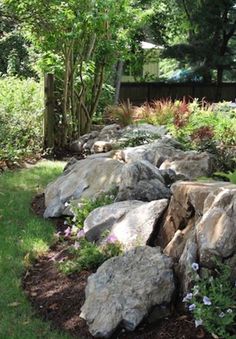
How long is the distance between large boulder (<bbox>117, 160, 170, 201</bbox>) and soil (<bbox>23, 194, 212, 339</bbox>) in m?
0.78

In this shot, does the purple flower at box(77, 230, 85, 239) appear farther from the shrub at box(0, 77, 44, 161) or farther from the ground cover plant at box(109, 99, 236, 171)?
the shrub at box(0, 77, 44, 161)

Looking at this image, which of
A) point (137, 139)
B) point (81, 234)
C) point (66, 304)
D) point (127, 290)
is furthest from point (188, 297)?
point (137, 139)

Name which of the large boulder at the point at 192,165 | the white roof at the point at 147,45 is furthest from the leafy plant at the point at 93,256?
the white roof at the point at 147,45

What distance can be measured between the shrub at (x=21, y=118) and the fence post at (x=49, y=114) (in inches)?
7.2

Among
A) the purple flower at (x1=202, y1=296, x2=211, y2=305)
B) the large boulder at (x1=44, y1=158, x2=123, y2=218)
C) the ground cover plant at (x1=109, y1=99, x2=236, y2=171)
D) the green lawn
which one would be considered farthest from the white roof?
the purple flower at (x1=202, y1=296, x2=211, y2=305)

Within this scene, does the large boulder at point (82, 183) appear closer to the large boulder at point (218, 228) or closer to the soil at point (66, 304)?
the soil at point (66, 304)

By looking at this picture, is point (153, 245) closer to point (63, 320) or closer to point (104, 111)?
point (63, 320)

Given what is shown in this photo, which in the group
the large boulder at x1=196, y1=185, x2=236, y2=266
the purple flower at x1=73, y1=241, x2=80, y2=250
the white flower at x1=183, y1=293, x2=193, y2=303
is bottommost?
the purple flower at x1=73, y1=241, x2=80, y2=250

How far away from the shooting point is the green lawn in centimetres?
379

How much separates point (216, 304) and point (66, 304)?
126 cm

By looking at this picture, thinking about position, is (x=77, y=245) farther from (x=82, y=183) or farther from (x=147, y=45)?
(x=147, y=45)

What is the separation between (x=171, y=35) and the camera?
81.8ft

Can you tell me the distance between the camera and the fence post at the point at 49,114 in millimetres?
10312

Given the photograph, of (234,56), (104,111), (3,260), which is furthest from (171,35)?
(3,260)
